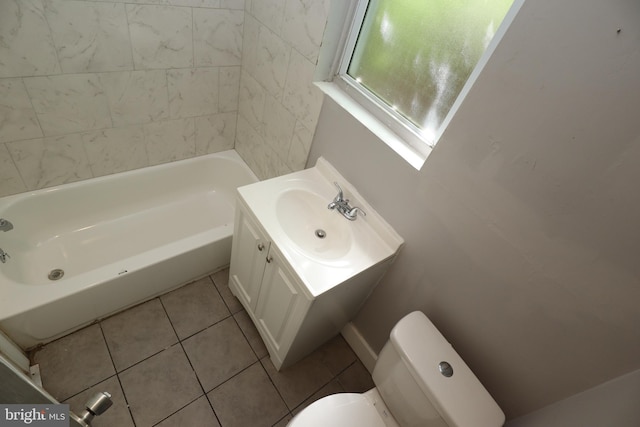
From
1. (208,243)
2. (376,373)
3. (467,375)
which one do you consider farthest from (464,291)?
(208,243)

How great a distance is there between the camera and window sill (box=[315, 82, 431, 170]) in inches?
45.6

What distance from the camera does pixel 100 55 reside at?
1.45m

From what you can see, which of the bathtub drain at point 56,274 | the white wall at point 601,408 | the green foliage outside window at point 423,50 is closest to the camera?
the white wall at point 601,408

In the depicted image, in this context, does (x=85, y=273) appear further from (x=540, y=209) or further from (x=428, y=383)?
(x=540, y=209)

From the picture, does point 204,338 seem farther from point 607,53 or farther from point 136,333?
point 607,53

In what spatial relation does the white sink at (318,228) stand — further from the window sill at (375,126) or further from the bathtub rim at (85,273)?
the bathtub rim at (85,273)

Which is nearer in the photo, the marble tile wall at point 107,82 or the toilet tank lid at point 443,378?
the toilet tank lid at point 443,378

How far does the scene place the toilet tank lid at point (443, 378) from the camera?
955 mm

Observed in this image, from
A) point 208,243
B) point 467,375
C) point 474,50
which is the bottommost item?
point 208,243

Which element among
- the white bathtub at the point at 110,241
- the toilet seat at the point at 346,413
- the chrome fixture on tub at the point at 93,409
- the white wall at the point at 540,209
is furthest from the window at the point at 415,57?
the chrome fixture on tub at the point at 93,409

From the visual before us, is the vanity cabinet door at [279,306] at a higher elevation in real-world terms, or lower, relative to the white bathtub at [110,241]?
higher

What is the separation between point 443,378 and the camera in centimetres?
101

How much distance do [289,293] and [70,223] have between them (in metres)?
1.53

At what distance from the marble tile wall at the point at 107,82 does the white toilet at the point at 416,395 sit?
167 cm
